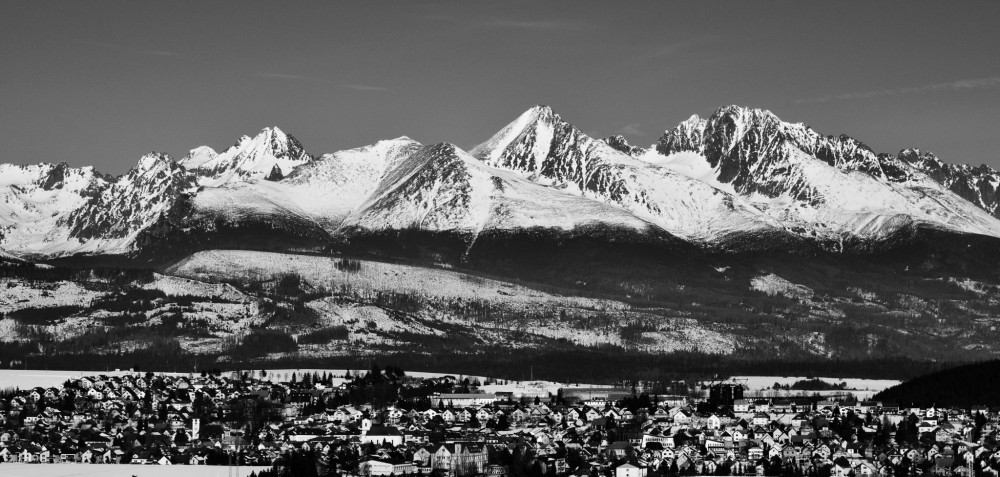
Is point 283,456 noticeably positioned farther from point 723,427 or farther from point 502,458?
point 723,427

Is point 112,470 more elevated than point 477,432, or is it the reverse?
point 477,432

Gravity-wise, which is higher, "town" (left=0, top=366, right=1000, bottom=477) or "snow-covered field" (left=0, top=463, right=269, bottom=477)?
"town" (left=0, top=366, right=1000, bottom=477)

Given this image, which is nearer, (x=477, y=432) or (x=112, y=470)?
(x=112, y=470)

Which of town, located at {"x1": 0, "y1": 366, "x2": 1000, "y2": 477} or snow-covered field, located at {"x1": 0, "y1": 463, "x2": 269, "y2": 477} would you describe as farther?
town, located at {"x1": 0, "y1": 366, "x2": 1000, "y2": 477}

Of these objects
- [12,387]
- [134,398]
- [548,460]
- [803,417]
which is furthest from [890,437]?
[12,387]
